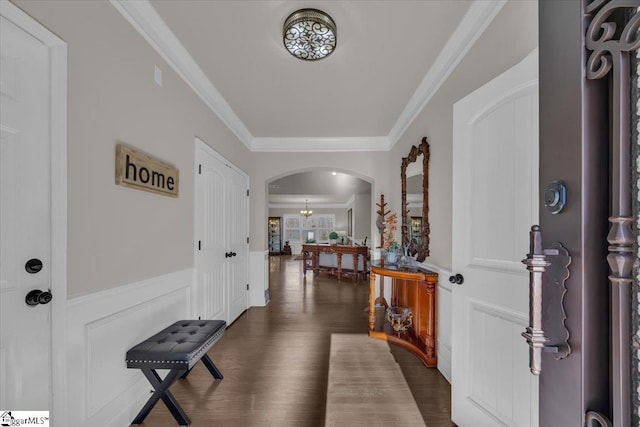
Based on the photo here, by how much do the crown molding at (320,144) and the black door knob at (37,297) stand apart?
3.45 metres

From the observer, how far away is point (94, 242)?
150 cm

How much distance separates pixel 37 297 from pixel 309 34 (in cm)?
210

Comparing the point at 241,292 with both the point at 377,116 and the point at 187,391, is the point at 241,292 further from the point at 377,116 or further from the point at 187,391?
the point at 377,116

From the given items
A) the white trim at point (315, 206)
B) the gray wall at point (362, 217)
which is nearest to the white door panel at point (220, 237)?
the gray wall at point (362, 217)

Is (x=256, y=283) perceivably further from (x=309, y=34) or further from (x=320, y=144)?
(x=309, y=34)

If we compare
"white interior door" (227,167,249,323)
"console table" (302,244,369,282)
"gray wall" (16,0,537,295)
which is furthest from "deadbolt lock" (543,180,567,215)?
"console table" (302,244,369,282)

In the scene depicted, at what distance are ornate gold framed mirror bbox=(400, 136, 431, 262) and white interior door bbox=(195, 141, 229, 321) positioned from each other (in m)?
2.19

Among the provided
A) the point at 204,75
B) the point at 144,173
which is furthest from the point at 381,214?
the point at 144,173

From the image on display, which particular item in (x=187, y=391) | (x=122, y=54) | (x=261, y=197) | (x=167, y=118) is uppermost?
(x=122, y=54)

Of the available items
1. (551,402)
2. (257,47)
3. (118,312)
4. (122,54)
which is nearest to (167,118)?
(122,54)

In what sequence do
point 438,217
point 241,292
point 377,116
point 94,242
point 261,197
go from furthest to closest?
point 261,197 → point 241,292 → point 377,116 → point 438,217 → point 94,242

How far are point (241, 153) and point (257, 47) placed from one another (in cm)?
195

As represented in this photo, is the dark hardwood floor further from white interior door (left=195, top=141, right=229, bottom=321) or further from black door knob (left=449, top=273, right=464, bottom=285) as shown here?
black door knob (left=449, top=273, right=464, bottom=285)

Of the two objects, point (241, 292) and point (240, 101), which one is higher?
point (240, 101)
